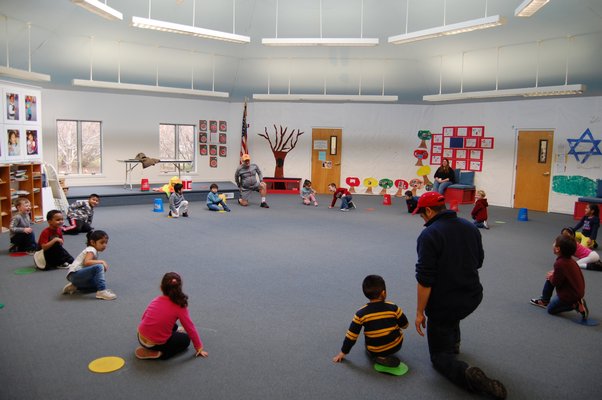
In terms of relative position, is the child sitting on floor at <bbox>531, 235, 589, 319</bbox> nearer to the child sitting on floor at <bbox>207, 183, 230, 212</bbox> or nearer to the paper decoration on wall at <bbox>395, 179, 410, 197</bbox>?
the child sitting on floor at <bbox>207, 183, 230, 212</bbox>

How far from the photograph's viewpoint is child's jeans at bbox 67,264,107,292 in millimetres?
5816

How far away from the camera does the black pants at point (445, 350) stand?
152 inches

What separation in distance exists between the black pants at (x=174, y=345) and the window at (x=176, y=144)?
42.1ft

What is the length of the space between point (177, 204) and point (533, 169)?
10.2 metres

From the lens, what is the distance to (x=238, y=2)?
40.3 ft

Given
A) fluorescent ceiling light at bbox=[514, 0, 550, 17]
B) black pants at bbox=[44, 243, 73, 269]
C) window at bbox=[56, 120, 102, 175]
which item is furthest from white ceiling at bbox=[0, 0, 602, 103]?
black pants at bbox=[44, 243, 73, 269]

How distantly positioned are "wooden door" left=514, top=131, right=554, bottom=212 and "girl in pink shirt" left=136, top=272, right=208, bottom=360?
42.2 feet

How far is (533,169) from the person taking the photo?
14633 mm

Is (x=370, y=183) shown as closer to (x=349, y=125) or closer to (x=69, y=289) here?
(x=349, y=125)

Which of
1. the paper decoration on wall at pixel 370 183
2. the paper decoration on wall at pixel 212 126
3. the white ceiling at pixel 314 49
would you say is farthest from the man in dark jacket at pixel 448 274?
the paper decoration on wall at pixel 212 126

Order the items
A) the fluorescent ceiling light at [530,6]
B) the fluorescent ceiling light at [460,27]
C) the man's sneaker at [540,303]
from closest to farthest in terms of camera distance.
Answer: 1. the man's sneaker at [540,303]
2. the fluorescent ceiling light at [530,6]
3. the fluorescent ceiling light at [460,27]

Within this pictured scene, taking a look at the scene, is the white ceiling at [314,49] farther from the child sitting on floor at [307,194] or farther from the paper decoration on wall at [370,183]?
the child sitting on floor at [307,194]

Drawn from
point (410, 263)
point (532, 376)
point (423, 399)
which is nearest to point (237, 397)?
point (423, 399)

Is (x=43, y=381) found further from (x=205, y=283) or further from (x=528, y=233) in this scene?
(x=528, y=233)
